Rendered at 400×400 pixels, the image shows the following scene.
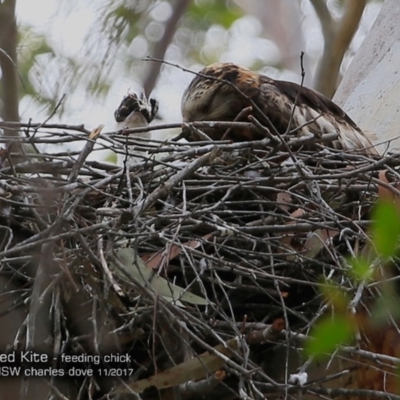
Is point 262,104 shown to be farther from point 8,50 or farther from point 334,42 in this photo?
point 334,42

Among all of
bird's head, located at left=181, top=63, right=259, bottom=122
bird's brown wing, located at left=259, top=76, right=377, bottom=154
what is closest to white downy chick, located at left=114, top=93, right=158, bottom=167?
bird's head, located at left=181, top=63, right=259, bottom=122

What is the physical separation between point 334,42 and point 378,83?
1686 mm

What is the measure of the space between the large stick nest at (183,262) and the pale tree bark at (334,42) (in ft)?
12.7

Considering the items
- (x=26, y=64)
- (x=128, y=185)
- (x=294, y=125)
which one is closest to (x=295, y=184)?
(x=128, y=185)

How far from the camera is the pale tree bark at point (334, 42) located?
689 centimetres

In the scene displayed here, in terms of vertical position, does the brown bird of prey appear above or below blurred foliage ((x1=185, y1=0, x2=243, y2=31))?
above

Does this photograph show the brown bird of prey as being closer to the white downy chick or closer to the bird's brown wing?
the bird's brown wing

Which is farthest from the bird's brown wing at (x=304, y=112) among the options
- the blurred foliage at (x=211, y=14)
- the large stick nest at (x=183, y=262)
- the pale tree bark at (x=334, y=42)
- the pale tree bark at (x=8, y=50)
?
the blurred foliage at (x=211, y=14)

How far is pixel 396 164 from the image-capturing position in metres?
3.14

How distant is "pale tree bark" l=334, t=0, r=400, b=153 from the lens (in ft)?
16.7

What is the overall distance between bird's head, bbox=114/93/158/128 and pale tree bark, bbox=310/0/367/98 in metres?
3.02

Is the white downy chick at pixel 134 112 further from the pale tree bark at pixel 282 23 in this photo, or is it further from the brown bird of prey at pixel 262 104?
the pale tree bark at pixel 282 23

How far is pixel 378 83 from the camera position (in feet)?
17.5

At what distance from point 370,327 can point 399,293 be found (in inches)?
6.5
